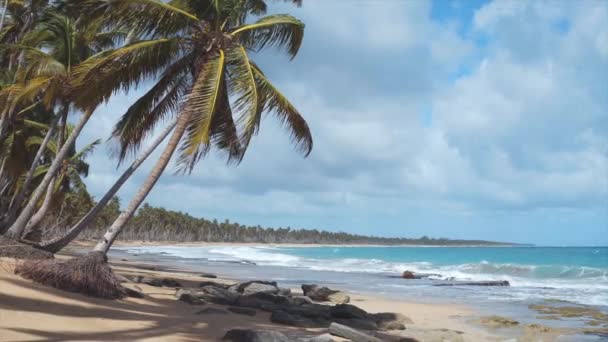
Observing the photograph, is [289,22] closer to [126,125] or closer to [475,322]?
[126,125]

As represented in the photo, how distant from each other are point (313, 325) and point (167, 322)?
8.34 feet

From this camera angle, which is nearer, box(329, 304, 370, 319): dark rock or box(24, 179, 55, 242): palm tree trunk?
box(329, 304, 370, 319): dark rock

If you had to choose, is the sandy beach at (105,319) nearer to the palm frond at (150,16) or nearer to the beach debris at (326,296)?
the beach debris at (326,296)

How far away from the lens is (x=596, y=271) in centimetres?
3656

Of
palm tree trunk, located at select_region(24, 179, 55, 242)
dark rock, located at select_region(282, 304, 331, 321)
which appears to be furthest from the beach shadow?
palm tree trunk, located at select_region(24, 179, 55, 242)

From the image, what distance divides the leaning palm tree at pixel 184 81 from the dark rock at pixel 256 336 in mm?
3104

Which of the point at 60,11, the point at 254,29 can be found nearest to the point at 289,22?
the point at 254,29

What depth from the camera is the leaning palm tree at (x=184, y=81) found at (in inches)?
372

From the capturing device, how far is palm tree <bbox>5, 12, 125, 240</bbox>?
12.5 m

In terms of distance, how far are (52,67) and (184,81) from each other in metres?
3.81

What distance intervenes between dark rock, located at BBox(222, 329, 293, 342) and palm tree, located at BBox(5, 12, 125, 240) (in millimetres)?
6662

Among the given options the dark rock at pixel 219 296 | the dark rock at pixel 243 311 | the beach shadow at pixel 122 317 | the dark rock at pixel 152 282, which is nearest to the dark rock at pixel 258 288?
the dark rock at pixel 219 296

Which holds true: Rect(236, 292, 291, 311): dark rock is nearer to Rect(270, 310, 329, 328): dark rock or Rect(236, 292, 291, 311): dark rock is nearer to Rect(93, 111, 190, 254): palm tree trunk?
Rect(270, 310, 329, 328): dark rock

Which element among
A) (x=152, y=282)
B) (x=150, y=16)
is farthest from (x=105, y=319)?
(x=152, y=282)
